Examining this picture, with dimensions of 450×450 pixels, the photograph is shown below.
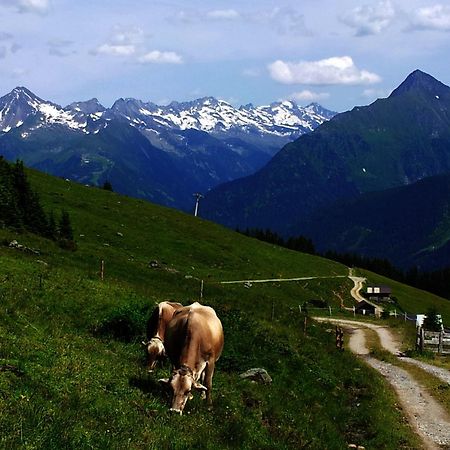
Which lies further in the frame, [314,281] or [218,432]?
[314,281]

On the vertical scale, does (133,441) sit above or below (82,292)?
below

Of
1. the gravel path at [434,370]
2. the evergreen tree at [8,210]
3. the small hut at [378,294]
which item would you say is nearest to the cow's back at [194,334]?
the gravel path at [434,370]

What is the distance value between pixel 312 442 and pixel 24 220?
46.8 meters

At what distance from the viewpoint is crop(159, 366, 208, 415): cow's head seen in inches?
610

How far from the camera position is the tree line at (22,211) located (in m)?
55.6

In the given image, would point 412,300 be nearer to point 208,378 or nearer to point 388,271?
point 388,271

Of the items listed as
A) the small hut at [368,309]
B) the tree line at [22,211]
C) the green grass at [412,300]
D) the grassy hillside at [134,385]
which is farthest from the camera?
the green grass at [412,300]

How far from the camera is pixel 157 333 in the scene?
71.4 feet

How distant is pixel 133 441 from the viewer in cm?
1271

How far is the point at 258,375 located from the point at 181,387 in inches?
344

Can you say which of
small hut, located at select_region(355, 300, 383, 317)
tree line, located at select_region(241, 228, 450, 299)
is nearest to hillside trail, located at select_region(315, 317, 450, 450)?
small hut, located at select_region(355, 300, 383, 317)

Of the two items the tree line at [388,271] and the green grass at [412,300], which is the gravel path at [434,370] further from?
the tree line at [388,271]

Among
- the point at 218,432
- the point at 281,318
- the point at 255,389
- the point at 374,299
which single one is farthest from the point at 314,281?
the point at 218,432

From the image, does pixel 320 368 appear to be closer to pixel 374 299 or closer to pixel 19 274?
pixel 19 274
